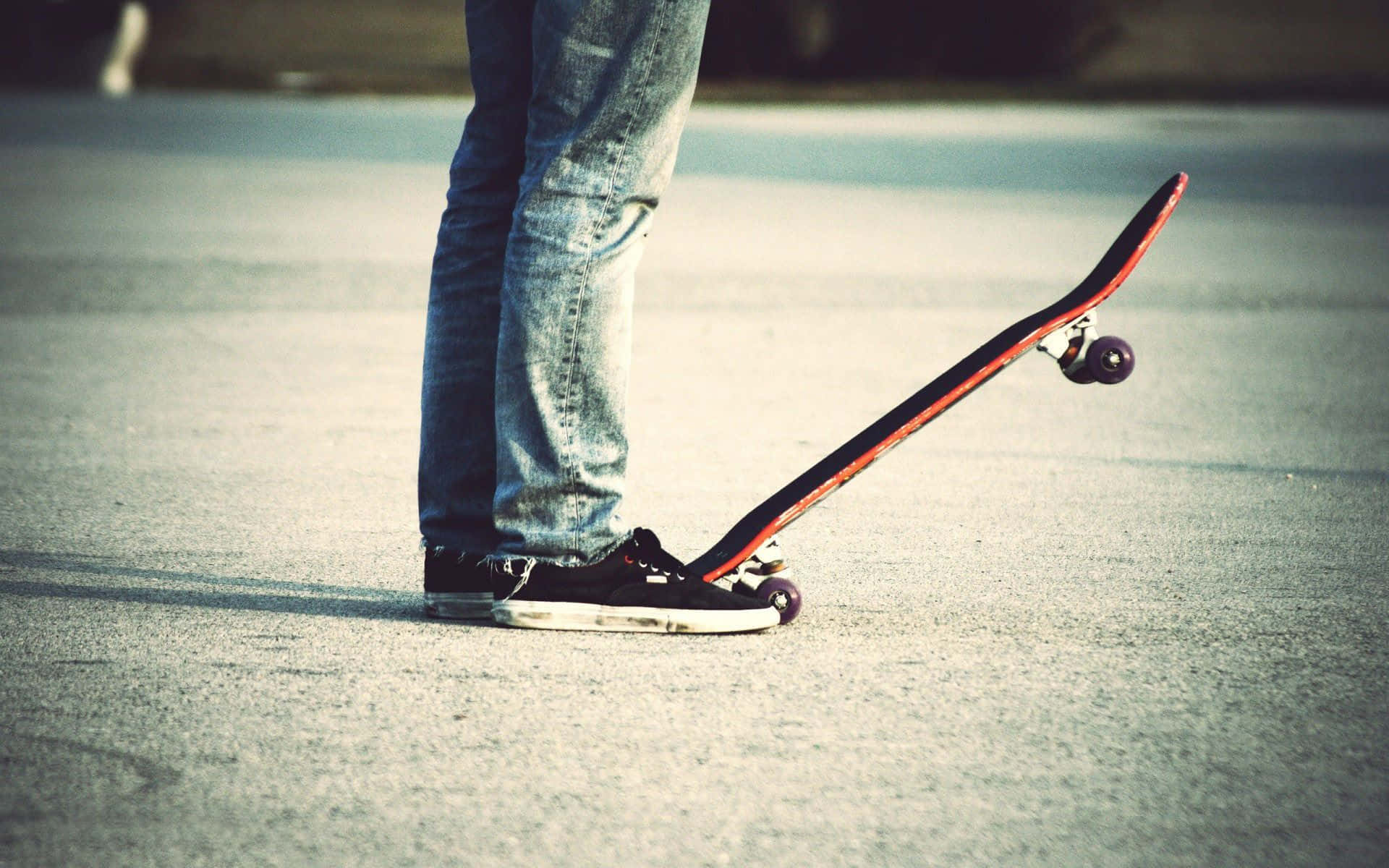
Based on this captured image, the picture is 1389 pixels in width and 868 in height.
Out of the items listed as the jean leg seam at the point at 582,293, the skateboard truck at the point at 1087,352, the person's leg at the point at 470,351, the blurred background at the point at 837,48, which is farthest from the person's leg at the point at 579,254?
the blurred background at the point at 837,48

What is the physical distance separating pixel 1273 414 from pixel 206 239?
18.7ft

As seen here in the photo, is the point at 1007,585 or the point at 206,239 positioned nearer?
the point at 1007,585

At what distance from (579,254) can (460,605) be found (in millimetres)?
666

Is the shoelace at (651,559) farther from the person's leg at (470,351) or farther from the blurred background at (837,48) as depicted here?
the blurred background at (837,48)

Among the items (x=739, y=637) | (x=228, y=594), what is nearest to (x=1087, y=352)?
(x=739, y=637)

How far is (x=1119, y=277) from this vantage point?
124 inches

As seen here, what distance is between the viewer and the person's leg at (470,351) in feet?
9.86

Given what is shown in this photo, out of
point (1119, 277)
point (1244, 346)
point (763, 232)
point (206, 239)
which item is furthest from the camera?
point (763, 232)

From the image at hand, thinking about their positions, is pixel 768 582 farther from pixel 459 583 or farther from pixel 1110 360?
pixel 1110 360

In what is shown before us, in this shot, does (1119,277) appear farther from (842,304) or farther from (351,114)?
(351,114)

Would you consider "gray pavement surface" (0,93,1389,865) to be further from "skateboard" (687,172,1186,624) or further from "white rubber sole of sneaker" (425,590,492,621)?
"skateboard" (687,172,1186,624)

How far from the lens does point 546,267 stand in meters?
2.87

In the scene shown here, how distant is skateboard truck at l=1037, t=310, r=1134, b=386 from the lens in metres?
3.10

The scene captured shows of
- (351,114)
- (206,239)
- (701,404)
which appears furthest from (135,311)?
(351,114)
